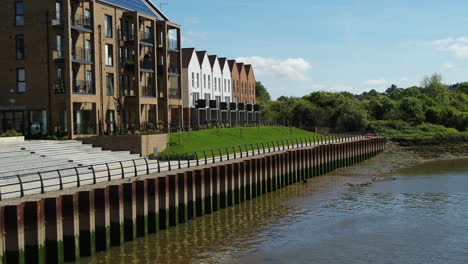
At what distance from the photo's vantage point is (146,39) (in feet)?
188

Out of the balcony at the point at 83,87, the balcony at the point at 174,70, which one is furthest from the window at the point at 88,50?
the balcony at the point at 174,70

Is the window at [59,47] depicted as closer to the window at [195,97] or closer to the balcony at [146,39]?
the balcony at [146,39]

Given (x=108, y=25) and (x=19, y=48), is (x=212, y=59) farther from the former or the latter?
(x=19, y=48)

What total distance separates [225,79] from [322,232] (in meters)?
70.2

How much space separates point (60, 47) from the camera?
151 feet

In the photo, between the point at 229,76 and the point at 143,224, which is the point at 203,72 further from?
the point at 143,224

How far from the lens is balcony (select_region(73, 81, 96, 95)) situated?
46688 millimetres

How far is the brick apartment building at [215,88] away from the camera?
80.1 metres

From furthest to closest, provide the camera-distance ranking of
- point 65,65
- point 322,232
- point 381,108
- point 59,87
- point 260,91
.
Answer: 1. point 260,91
2. point 381,108
3. point 59,87
4. point 65,65
5. point 322,232

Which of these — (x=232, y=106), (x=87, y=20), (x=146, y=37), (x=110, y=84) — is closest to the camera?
(x=87, y=20)

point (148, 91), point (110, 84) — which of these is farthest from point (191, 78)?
point (110, 84)

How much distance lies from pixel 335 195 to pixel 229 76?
60156 millimetres

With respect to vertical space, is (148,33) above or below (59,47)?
above

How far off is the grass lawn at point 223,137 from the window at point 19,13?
16.4 m
